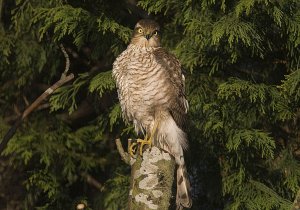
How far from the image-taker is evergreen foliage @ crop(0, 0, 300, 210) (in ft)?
20.2

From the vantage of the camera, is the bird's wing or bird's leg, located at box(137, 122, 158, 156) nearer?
bird's leg, located at box(137, 122, 158, 156)

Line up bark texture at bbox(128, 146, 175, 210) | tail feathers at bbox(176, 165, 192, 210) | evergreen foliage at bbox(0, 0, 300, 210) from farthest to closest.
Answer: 1. evergreen foliage at bbox(0, 0, 300, 210)
2. tail feathers at bbox(176, 165, 192, 210)
3. bark texture at bbox(128, 146, 175, 210)

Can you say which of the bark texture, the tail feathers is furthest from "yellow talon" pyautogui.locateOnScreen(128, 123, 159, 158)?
the bark texture

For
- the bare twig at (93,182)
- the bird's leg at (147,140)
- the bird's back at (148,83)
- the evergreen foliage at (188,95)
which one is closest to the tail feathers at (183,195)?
the bird's leg at (147,140)

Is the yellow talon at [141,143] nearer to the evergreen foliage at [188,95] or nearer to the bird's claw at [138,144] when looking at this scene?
the bird's claw at [138,144]

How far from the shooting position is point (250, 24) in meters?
5.97

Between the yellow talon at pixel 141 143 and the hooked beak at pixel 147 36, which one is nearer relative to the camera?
the yellow talon at pixel 141 143

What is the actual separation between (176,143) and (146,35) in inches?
34.7

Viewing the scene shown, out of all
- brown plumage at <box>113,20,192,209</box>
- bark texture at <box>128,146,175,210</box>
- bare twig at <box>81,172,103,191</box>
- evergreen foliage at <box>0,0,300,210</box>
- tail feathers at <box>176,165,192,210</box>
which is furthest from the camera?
bare twig at <box>81,172,103,191</box>

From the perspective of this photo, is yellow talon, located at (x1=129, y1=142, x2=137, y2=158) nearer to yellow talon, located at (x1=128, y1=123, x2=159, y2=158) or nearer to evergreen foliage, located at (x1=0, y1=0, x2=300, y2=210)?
yellow talon, located at (x1=128, y1=123, x2=159, y2=158)

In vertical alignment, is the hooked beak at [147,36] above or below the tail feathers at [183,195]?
above

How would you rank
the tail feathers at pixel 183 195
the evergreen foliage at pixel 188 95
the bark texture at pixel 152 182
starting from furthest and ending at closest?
the evergreen foliage at pixel 188 95, the tail feathers at pixel 183 195, the bark texture at pixel 152 182

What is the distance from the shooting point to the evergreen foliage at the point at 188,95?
20.2ft

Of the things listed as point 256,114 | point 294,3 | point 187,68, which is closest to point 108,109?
point 187,68
